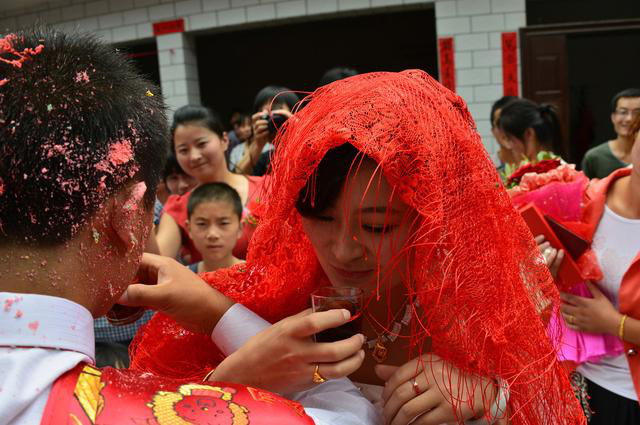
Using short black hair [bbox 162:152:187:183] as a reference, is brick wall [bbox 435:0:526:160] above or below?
above

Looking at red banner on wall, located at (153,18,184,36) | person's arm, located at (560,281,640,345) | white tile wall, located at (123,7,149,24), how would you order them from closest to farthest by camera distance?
1. person's arm, located at (560,281,640,345)
2. red banner on wall, located at (153,18,184,36)
3. white tile wall, located at (123,7,149,24)

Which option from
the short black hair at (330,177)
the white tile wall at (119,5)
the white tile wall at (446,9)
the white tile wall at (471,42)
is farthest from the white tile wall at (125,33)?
the short black hair at (330,177)

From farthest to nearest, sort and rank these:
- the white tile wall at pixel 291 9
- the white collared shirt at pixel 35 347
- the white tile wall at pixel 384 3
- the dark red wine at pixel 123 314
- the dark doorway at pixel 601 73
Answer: the dark doorway at pixel 601 73
the white tile wall at pixel 291 9
the white tile wall at pixel 384 3
the dark red wine at pixel 123 314
the white collared shirt at pixel 35 347

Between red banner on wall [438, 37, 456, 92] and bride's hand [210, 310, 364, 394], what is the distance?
624 centimetres

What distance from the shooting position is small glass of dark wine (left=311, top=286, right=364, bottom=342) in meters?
1.31

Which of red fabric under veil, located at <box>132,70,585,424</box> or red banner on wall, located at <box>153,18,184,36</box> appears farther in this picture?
red banner on wall, located at <box>153,18,184,36</box>

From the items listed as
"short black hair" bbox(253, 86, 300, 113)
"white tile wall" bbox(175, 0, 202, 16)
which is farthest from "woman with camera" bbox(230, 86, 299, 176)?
"white tile wall" bbox(175, 0, 202, 16)

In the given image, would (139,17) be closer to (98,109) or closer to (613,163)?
(613,163)

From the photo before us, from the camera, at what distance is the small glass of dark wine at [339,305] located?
131 centimetres

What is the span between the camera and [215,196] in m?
3.34

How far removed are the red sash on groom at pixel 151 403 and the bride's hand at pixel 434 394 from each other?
1.31 feet

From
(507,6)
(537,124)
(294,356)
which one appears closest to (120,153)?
(294,356)

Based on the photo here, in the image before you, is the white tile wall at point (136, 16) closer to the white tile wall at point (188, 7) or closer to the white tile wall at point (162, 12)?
the white tile wall at point (162, 12)

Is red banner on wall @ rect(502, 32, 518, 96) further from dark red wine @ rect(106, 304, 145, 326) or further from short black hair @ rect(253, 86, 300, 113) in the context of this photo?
dark red wine @ rect(106, 304, 145, 326)
